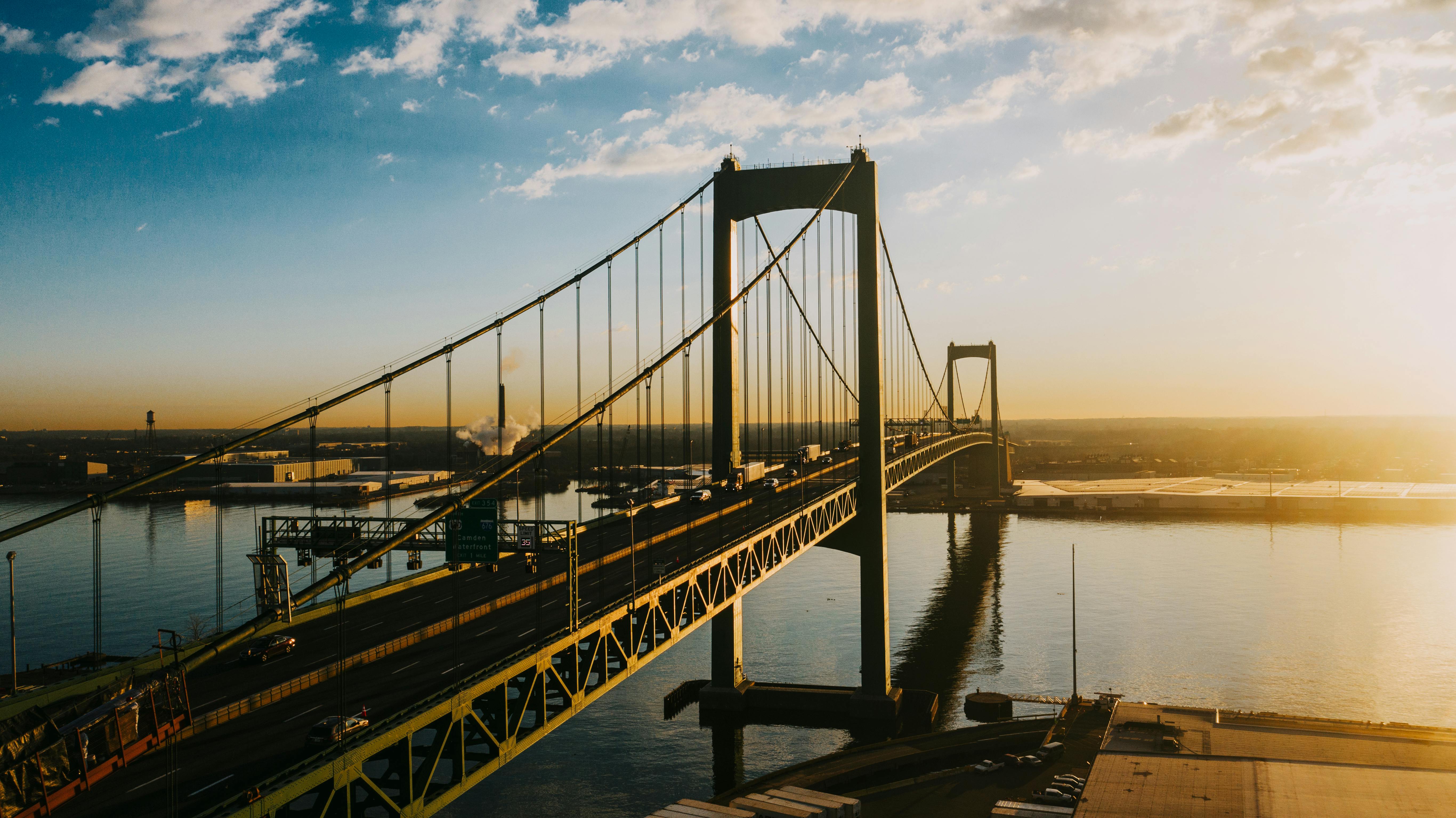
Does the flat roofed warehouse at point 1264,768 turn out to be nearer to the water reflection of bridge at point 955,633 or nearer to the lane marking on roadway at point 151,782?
the water reflection of bridge at point 955,633

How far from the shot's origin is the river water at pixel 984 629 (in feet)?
126

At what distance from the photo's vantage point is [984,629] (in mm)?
60969

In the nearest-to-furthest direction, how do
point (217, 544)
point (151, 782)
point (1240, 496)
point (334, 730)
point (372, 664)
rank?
point (151, 782), point (334, 730), point (372, 664), point (217, 544), point (1240, 496)

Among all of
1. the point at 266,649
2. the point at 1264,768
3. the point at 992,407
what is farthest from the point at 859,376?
the point at 992,407

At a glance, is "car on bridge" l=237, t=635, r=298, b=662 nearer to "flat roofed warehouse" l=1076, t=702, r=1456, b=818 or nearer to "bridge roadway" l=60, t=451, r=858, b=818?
"bridge roadway" l=60, t=451, r=858, b=818

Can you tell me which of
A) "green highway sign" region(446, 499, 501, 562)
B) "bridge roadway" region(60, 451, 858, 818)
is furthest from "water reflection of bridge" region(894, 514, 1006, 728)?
"green highway sign" region(446, 499, 501, 562)

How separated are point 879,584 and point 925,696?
6475mm

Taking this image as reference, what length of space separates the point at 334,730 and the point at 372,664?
6.12 meters

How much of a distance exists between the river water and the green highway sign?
14183 millimetres

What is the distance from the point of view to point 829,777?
110 feet

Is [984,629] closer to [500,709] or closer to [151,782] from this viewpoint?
[500,709]

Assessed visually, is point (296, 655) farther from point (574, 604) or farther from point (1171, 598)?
point (1171, 598)

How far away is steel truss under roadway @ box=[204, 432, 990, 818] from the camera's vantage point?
527 inches

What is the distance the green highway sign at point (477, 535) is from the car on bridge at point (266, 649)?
5.72 meters
